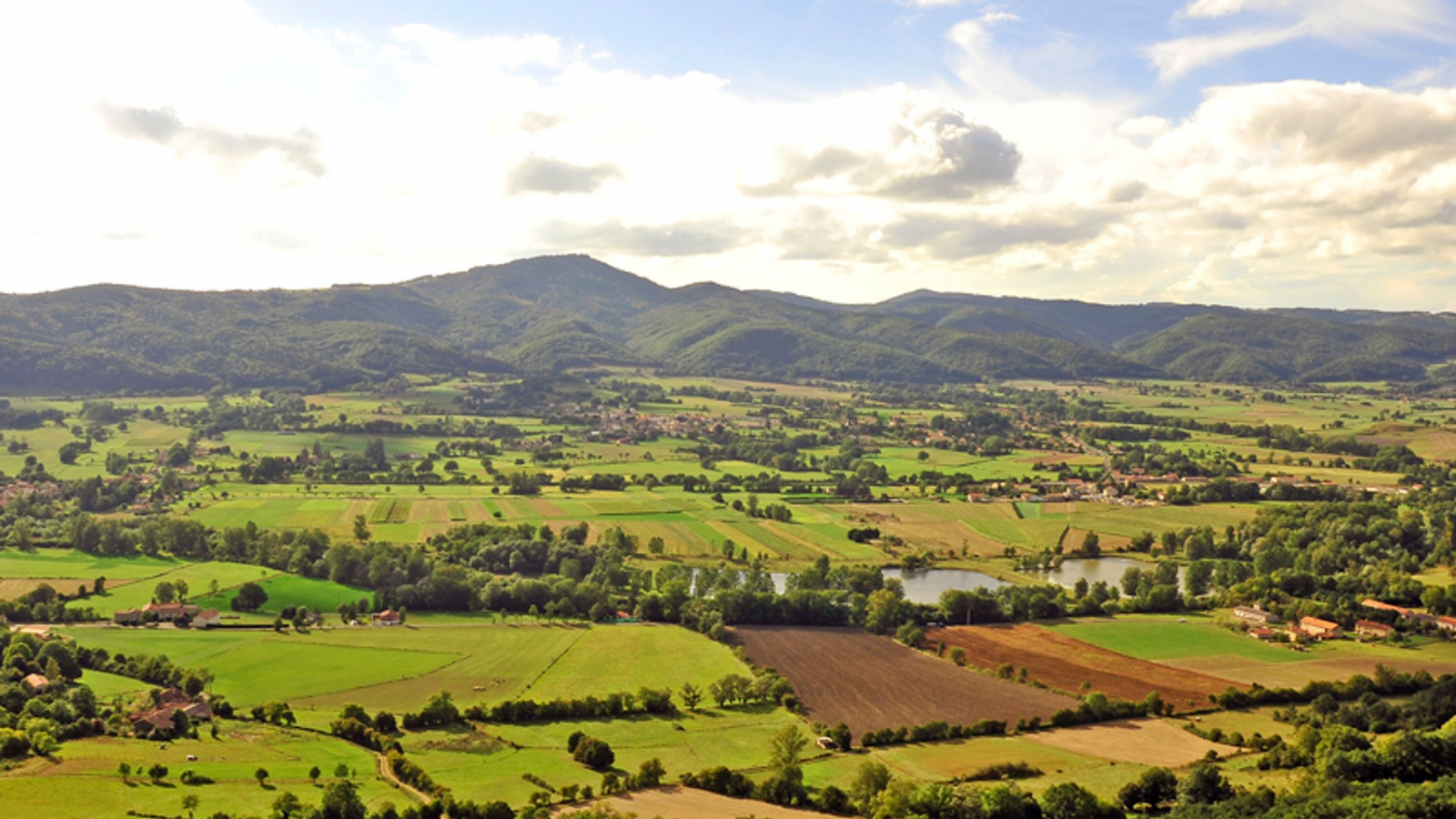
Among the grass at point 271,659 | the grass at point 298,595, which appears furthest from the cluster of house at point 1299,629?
the grass at point 298,595

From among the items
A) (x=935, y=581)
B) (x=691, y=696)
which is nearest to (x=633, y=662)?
(x=691, y=696)

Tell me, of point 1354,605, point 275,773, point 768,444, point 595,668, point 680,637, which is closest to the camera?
point 275,773

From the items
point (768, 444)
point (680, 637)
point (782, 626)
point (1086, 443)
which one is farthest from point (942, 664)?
point (1086, 443)

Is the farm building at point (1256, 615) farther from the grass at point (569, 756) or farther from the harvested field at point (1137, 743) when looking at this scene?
the grass at point (569, 756)

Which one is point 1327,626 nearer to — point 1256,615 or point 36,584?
point 1256,615

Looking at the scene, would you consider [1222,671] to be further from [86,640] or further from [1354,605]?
[86,640]
